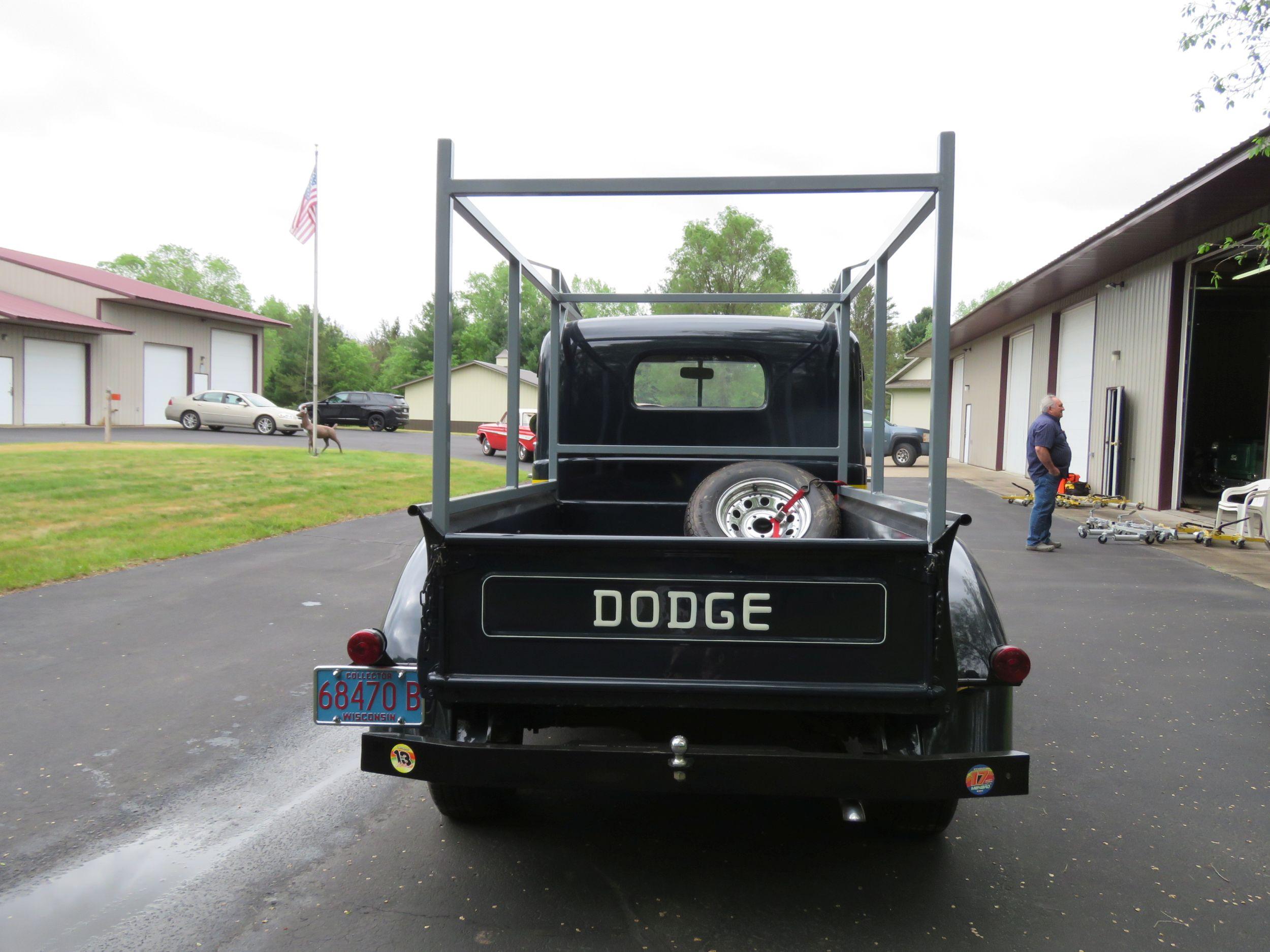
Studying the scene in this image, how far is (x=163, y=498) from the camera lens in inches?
496

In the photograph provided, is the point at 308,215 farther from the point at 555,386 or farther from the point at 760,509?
the point at 760,509

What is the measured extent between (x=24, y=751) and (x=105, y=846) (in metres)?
1.24

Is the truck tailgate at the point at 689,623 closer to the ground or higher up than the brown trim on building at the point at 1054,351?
closer to the ground

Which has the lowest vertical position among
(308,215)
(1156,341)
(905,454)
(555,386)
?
(905,454)

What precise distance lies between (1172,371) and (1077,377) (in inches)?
181

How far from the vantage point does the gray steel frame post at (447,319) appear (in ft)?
9.13

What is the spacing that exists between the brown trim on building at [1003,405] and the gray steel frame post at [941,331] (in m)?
24.1

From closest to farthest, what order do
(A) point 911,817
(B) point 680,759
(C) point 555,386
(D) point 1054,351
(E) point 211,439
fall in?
(B) point 680,759, (A) point 911,817, (C) point 555,386, (D) point 1054,351, (E) point 211,439

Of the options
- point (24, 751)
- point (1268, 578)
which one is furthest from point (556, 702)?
point (1268, 578)

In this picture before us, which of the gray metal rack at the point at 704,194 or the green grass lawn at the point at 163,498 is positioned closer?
the gray metal rack at the point at 704,194

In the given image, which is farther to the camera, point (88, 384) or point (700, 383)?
point (88, 384)

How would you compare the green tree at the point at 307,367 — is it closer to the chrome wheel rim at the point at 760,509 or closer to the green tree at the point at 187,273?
the green tree at the point at 187,273

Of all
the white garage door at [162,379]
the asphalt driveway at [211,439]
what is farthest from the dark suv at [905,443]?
the white garage door at [162,379]

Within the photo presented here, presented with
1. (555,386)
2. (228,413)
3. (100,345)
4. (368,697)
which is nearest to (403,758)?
(368,697)
